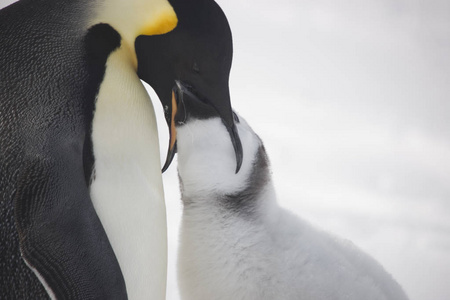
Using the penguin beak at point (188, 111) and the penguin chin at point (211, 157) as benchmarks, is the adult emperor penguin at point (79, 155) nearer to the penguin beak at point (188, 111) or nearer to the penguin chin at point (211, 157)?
the penguin beak at point (188, 111)

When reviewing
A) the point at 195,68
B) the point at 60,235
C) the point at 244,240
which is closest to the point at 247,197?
the point at 244,240

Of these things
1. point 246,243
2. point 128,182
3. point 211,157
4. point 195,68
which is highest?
point 195,68

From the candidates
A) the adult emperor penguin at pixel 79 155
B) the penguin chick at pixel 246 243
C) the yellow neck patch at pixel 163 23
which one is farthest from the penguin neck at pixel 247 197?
the yellow neck patch at pixel 163 23

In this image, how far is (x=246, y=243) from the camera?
121 cm

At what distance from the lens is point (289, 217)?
4.21ft

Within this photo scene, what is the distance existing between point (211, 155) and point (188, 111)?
16 cm

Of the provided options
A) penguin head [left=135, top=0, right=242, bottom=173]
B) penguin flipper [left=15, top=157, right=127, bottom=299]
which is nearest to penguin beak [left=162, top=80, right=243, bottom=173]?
→ penguin head [left=135, top=0, right=242, bottom=173]

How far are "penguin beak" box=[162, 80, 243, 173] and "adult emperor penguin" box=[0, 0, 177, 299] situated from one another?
0.05 m

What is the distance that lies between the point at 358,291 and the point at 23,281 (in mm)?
711

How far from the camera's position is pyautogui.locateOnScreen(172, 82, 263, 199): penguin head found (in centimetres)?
114

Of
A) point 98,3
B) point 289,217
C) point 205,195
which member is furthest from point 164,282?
point 98,3

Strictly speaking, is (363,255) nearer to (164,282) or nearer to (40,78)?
(164,282)

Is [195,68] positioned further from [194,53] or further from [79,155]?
[79,155]

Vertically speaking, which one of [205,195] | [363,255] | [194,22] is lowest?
[363,255]
